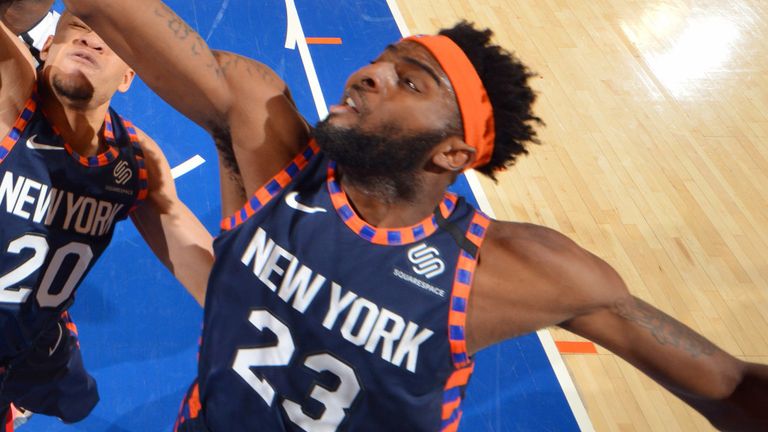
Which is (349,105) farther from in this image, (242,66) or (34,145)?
(34,145)

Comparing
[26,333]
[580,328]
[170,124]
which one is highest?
[580,328]

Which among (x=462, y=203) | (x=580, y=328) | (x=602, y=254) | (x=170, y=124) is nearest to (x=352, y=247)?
(x=462, y=203)

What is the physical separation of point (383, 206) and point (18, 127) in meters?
1.53

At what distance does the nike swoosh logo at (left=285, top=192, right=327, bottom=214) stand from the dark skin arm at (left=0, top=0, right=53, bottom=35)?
48.8 inches

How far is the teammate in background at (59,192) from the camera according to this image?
3.11 meters

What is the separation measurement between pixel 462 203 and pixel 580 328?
1.77 ft

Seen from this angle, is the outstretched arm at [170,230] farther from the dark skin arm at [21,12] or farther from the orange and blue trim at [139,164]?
the dark skin arm at [21,12]

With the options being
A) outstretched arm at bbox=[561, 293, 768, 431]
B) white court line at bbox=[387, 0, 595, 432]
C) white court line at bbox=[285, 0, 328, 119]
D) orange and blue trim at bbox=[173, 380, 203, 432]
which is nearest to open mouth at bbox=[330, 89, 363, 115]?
outstretched arm at bbox=[561, 293, 768, 431]

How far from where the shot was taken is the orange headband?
256 cm

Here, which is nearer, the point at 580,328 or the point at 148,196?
the point at 580,328

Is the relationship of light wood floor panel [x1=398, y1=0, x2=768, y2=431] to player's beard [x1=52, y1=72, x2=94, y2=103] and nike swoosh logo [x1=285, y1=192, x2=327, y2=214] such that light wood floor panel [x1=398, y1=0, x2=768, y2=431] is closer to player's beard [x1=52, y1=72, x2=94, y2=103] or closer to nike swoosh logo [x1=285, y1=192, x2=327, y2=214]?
nike swoosh logo [x1=285, y1=192, x2=327, y2=214]

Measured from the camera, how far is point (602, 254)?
5934mm

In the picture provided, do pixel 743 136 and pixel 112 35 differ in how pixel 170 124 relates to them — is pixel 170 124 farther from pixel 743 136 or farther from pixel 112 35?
pixel 743 136

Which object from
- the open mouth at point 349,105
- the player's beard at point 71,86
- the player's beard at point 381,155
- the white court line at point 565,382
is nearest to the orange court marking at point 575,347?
the white court line at point 565,382
